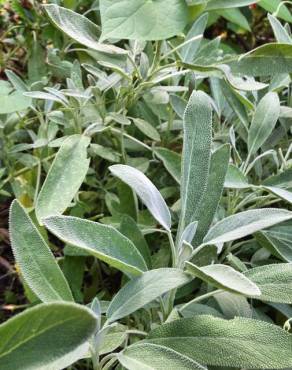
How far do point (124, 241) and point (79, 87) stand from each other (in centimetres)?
36

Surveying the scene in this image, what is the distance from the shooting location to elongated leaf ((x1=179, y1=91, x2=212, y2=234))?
Answer: 0.62m

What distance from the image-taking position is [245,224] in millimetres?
585

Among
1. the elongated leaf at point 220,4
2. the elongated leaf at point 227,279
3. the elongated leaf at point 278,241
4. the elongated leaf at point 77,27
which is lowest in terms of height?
the elongated leaf at point 278,241

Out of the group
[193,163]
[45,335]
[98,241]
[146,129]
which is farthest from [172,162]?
[45,335]

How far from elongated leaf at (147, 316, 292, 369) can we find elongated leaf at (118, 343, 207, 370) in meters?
0.03

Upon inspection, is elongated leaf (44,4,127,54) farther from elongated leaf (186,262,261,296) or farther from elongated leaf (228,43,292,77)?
elongated leaf (186,262,261,296)

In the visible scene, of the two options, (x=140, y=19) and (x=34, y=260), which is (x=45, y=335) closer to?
(x=34, y=260)

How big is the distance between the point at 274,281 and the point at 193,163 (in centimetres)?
15

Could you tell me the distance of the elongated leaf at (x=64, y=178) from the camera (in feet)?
2.22

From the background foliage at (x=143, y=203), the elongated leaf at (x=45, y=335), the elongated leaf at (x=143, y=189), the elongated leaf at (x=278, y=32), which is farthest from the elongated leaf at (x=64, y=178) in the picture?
the elongated leaf at (x=278, y=32)

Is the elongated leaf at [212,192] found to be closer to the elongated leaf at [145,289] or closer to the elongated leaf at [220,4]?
the elongated leaf at [145,289]

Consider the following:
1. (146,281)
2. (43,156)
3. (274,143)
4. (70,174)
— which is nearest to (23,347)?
(146,281)

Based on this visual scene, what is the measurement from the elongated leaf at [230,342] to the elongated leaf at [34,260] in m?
0.11

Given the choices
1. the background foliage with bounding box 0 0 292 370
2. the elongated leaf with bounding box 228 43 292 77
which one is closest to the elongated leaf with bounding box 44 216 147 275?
the background foliage with bounding box 0 0 292 370
